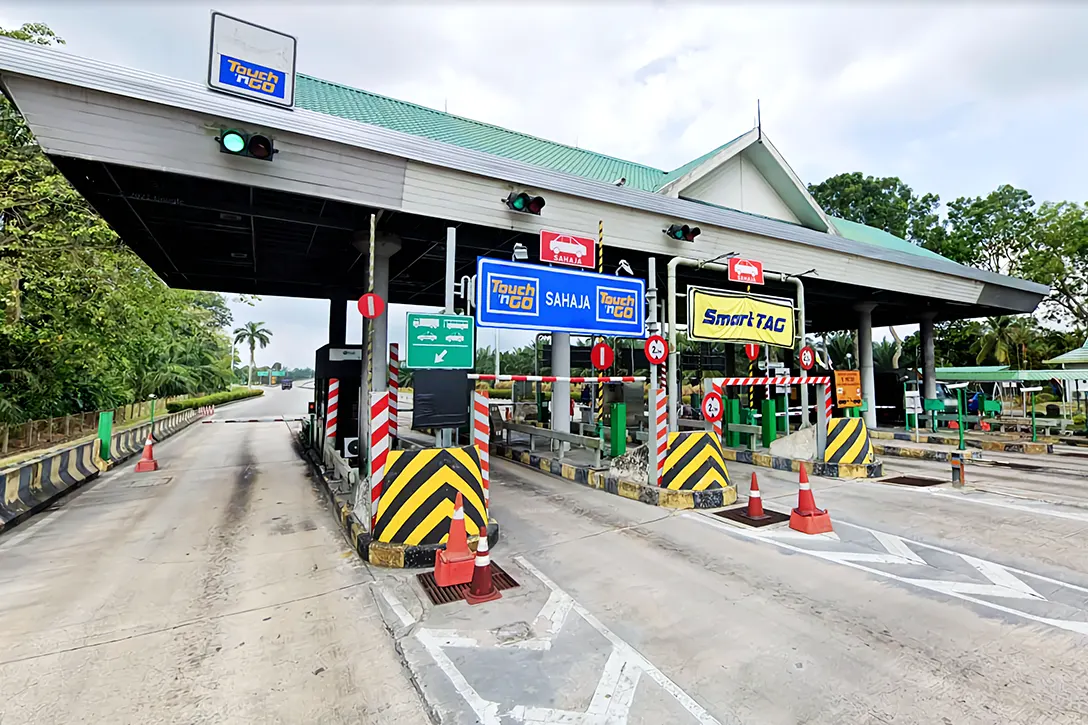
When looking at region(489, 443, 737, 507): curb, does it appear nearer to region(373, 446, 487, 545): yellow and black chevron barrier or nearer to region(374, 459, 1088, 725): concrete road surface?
region(374, 459, 1088, 725): concrete road surface

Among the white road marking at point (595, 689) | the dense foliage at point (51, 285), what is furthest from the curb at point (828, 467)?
the dense foliage at point (51, 285)

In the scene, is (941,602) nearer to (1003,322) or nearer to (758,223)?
(758,223)

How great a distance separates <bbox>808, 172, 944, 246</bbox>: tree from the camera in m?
33.7

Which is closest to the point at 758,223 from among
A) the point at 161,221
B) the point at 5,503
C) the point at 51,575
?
the point at 161,221

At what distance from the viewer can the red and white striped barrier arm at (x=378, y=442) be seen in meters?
5.84

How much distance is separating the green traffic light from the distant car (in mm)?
4802

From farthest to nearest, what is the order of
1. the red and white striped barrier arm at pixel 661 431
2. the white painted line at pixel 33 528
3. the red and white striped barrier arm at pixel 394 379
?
the red and white striped barrier arm at pixel 394 379, the red and white striped barrier arm at pixel 661 431, the white painted line at pixel 33 528

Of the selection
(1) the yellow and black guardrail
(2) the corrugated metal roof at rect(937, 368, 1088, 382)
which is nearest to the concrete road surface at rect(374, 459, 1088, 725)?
(1) the yellow and black guardrail

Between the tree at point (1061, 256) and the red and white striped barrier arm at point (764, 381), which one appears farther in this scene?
the tree at point (1061, 256)

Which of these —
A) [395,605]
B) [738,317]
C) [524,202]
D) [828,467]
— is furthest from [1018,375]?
[395,605]

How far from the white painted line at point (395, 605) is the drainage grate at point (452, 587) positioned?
285 mm

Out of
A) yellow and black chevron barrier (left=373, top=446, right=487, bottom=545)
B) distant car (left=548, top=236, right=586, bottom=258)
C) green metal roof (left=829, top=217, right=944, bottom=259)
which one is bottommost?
yellow and black chevron barrier (left=373, top=446, right=487, bottom=545)

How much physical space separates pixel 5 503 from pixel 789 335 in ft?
44.8

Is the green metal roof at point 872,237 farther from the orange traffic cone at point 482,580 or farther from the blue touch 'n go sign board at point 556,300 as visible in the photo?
the orange traffic cone at point 482,580
